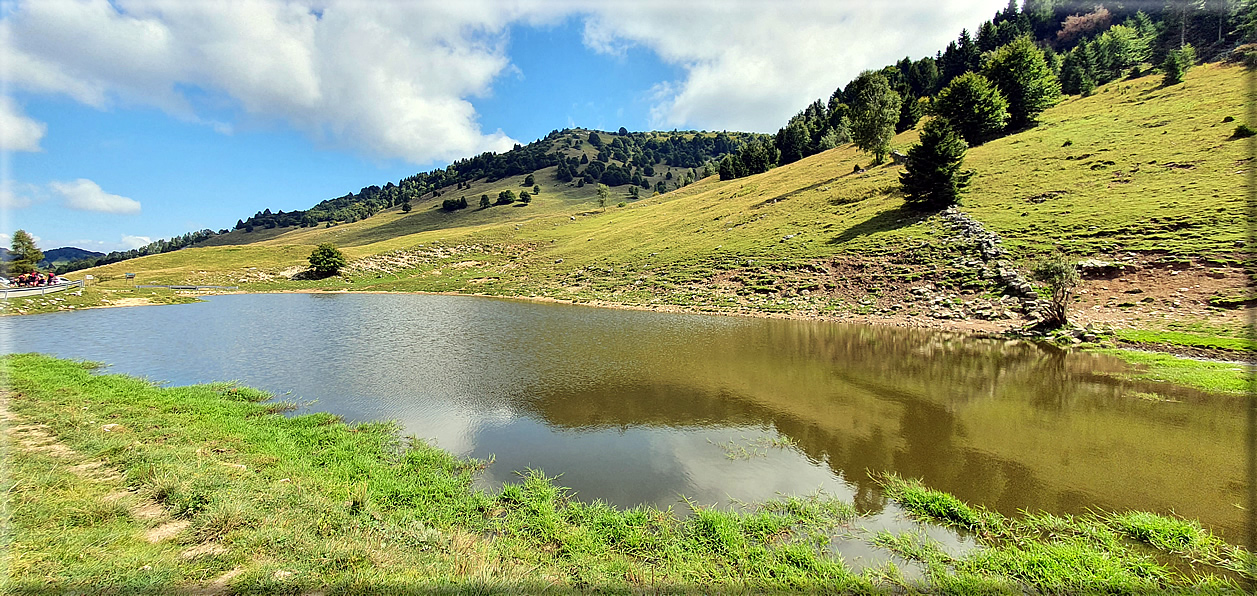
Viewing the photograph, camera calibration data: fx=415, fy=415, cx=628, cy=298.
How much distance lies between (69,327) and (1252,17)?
157027mm

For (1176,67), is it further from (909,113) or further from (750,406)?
(750,406)

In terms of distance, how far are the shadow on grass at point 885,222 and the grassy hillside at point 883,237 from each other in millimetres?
248

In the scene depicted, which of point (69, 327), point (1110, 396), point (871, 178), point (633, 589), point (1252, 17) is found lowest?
point (1110, 396)

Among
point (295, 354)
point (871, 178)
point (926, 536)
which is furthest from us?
point (871, 178)

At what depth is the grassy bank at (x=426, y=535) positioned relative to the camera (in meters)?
5.27

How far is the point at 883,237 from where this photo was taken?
38.9 m

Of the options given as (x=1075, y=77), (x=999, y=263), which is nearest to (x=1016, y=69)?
(x=1075, y=77)

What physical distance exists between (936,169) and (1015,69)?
3965cm

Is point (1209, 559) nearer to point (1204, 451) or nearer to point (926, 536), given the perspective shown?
point (926, 536)

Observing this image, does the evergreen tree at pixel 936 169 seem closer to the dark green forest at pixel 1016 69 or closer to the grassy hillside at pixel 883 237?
the grassy hillside at pixel 883 237

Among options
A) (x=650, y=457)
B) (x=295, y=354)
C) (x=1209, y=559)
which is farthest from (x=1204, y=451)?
(x=295, y=354)

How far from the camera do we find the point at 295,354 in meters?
20.1

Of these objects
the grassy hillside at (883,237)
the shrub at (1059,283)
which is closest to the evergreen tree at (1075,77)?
the grassy hillside at (883,237)

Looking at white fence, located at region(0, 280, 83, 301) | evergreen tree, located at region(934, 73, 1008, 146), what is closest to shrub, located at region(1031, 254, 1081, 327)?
evergreen tree, located at region(934, 73, 1008, 146)
